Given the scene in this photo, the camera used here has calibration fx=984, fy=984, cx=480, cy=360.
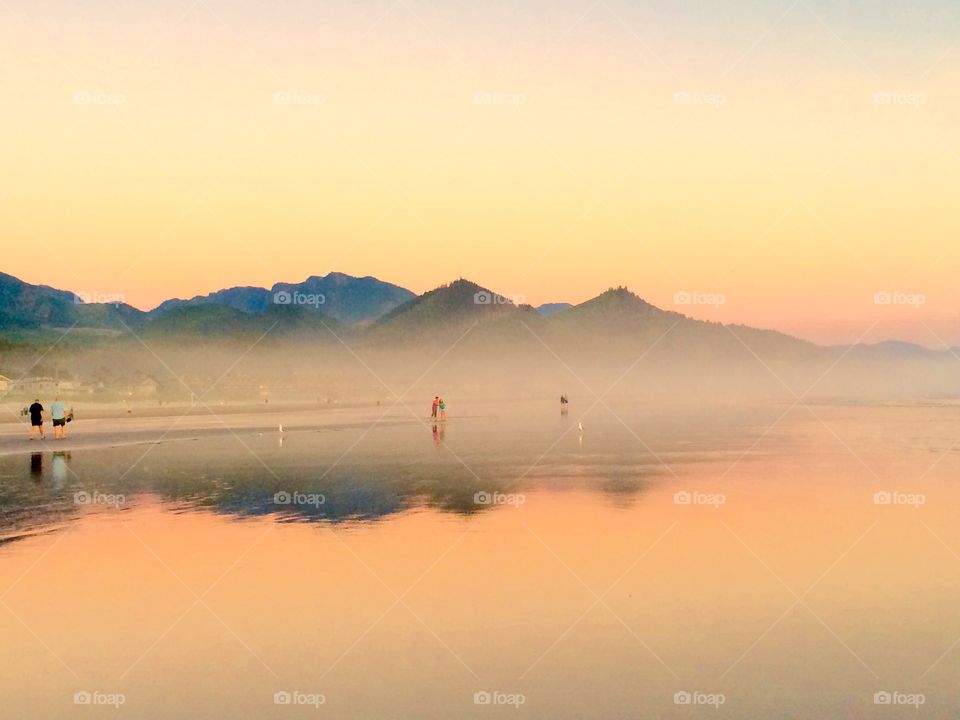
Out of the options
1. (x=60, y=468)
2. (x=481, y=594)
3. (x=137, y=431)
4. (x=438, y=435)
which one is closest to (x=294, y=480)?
(x=60, y=468)

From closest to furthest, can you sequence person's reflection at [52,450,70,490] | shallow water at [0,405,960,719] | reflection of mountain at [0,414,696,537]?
shallow water at [0,405,960,719] → reflection of mountain at [0,414,696,537] → person's reflection at [52,450,70,490]

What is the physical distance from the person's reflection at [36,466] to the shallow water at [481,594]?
2177 mm

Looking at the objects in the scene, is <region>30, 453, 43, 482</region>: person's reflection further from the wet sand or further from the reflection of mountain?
the wet sand

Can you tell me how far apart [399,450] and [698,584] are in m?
27.7

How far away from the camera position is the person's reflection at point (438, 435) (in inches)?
1885

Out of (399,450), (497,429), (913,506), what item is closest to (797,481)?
(913,506)

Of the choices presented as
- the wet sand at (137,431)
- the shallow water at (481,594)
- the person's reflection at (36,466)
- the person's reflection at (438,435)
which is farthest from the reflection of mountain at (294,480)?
the wet sand at (137,431)

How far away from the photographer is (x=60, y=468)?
35.4 m

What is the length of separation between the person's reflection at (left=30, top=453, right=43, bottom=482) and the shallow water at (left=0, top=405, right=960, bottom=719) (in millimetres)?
2177

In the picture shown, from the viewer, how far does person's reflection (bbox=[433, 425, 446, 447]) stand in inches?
1885

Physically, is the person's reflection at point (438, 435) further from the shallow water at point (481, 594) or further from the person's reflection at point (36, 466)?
the person's reflection at point (36, 466)

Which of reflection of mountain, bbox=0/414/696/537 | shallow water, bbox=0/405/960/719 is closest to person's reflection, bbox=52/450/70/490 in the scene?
reflection of mountain, bbox=0/414/696/537

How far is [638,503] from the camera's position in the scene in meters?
24.5

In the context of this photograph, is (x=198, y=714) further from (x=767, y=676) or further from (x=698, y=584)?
(x=698, y=584)
